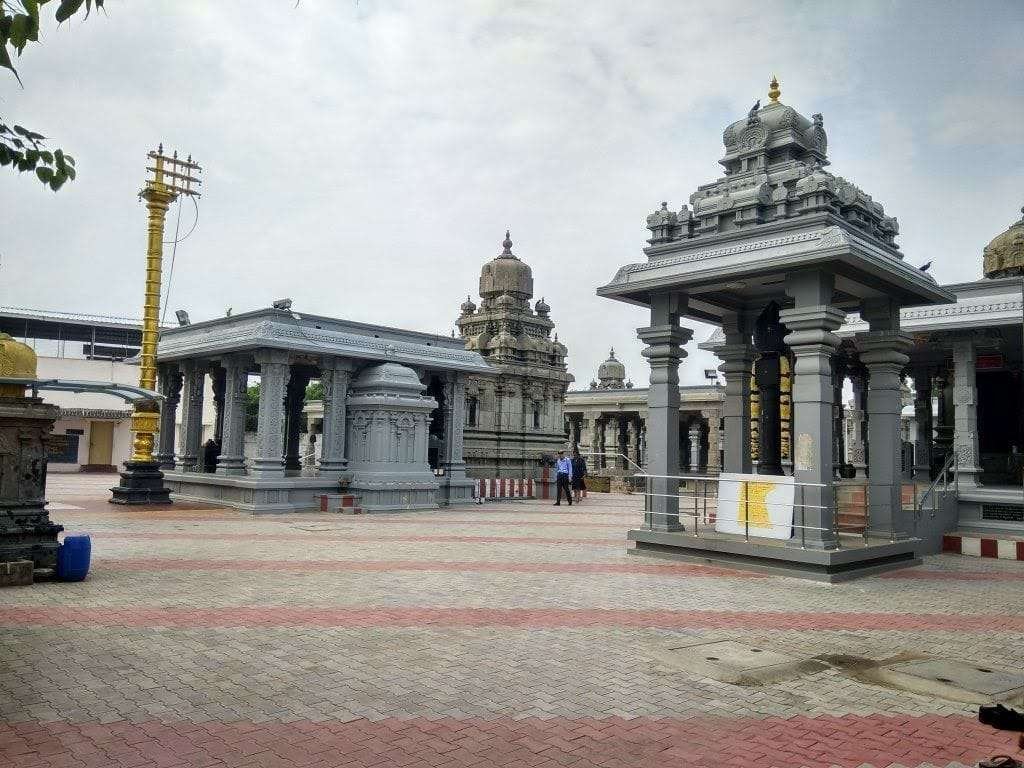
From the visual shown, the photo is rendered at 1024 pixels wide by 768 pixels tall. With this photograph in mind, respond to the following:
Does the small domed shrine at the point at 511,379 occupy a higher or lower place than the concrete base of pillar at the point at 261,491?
higher

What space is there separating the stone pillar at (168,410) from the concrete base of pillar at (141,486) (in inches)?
185

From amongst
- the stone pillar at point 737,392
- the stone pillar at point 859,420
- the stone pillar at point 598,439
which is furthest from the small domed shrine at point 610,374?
the stone pillar at point 737,392

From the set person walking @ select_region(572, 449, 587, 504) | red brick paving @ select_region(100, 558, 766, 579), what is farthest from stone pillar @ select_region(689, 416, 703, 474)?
red brick paving @ select_region(100, 558, 766, 579)

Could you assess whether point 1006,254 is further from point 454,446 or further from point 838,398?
point 454,446

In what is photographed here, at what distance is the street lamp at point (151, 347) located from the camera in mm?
19781

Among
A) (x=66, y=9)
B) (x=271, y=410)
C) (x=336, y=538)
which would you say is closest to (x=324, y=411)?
(x=271, y=410)

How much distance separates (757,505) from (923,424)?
497 inches

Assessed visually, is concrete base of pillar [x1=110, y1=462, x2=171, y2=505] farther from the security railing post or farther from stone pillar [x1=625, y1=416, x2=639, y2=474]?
stone pillar [x1=625, y1=416, x2=639, y2=474]

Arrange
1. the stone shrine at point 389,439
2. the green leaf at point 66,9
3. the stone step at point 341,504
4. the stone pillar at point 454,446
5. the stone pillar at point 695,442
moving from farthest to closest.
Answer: the stone pillar at point 695,442, the stone pillar at point 454,446, the stone shrine at point 389,439, the stone step at point 341,504, the green leaf at point 66,9

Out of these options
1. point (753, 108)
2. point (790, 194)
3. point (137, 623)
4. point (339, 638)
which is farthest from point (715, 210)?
point (137, 623)

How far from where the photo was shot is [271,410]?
1961cm

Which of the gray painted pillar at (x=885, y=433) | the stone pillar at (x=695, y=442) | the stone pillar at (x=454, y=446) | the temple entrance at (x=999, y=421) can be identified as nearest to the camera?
the gray painted pillar at (x=885, y=433)

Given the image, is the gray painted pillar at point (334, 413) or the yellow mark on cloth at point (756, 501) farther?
the gray painted pillar at point (334, 413)

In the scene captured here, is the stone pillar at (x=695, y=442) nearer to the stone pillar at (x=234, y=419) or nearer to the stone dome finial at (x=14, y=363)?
the stone pillar at (x=234, y=419)
